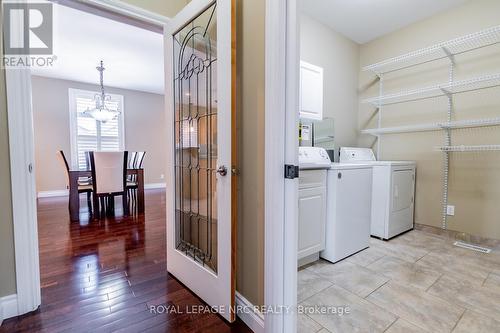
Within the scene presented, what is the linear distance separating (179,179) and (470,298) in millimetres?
2186

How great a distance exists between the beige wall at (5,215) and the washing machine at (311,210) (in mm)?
1843

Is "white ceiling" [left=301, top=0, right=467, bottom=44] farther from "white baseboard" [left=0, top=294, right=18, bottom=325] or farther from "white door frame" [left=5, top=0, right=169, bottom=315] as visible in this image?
"white baseboard" [left=0, top=294, right=18, bottom=325]

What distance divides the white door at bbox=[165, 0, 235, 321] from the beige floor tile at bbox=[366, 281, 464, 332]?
103 cm

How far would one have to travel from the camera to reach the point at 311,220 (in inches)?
77.5

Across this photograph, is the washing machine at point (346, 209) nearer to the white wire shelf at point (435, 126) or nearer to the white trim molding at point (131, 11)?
the white wire shelf at point (435, 126)

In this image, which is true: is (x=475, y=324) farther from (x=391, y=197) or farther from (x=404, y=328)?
(x=391, y=197)

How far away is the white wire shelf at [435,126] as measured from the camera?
2393 millimetres

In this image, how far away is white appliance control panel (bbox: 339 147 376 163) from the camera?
9.92 ft

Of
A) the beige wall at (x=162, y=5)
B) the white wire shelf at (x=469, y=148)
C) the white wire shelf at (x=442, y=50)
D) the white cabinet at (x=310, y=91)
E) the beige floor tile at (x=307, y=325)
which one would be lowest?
the beige floor tile at (x=307, y=325)

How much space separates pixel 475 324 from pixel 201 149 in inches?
76.2

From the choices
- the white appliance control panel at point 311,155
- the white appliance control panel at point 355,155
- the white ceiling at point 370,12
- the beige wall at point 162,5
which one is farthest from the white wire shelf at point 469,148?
the beige wall at point 162,5

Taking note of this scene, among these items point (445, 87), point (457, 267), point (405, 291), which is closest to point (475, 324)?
point (405, 291)

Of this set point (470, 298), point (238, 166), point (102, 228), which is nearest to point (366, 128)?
point (470, 298)

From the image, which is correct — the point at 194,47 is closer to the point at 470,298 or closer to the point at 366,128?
the point at 470,298
